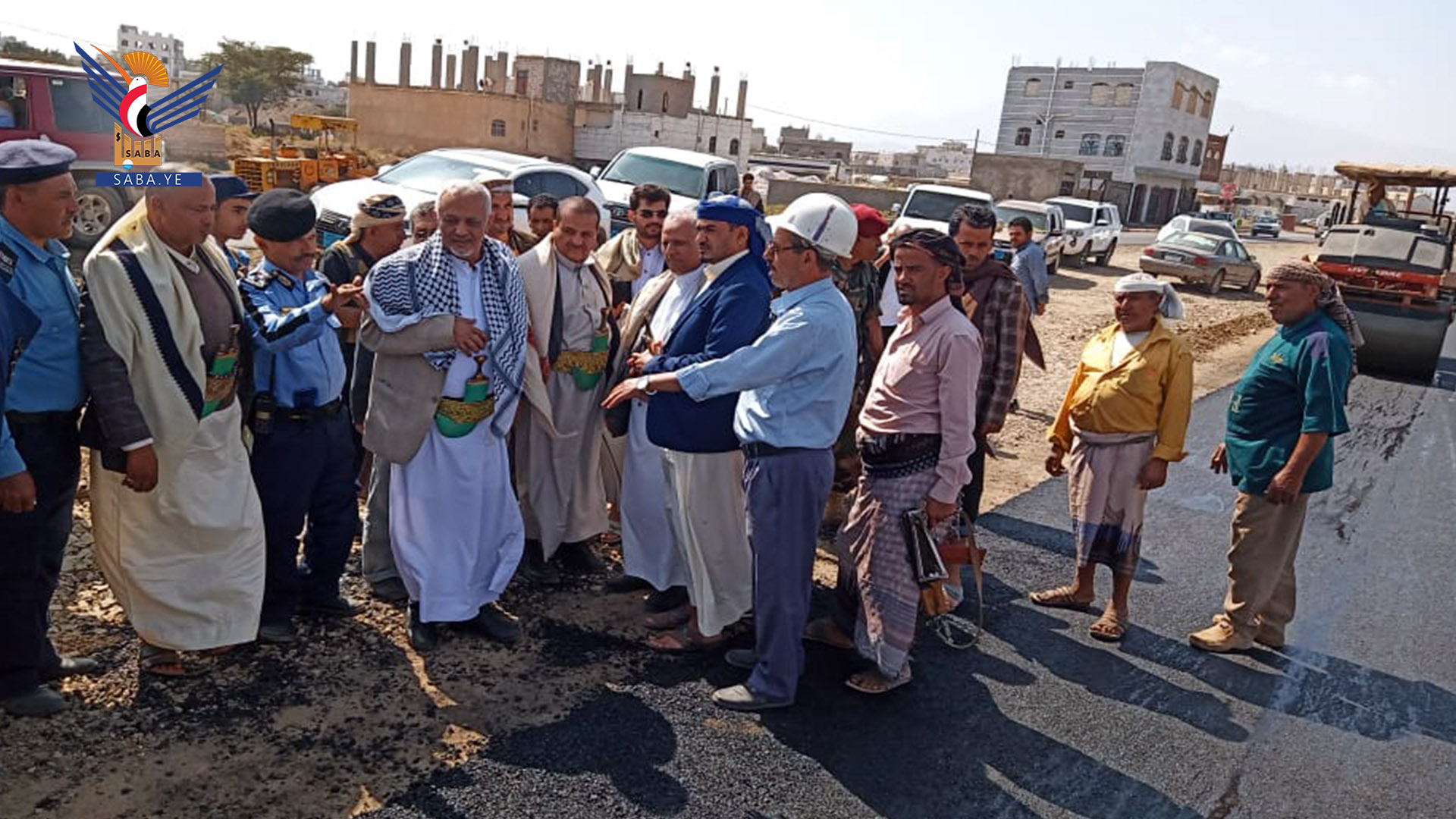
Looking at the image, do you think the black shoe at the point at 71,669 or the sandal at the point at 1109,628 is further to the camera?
the sandal at the point at 1109,628

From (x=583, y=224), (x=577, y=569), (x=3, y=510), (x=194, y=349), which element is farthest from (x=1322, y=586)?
(x=3, y=510)

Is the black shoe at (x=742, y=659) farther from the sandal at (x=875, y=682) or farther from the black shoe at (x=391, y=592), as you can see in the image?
the black shoe at (x=391, y=592)

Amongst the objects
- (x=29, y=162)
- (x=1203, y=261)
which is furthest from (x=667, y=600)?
(x=1203, y=261)

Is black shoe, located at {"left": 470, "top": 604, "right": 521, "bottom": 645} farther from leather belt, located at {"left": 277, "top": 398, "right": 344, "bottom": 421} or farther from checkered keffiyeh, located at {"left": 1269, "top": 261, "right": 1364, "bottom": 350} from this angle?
checkered keffiyeh, located at {"left": 1269, "top": 261, "right": 1364, "bottom": 350}

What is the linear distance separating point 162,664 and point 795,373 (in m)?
2.41

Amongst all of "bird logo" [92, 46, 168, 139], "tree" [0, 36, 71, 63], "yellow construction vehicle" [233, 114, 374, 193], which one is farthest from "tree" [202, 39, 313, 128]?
"bird logo" [92, 46, 168, 139]

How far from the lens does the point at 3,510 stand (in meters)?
3.18

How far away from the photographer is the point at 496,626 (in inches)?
163

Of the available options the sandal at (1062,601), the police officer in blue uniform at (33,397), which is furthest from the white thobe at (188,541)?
the sandal at (1062,601)

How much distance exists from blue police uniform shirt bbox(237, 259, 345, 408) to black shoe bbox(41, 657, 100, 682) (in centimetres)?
109

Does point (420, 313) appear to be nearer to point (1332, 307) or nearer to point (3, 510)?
point (3, 510)

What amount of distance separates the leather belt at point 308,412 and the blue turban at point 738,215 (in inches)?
63.1

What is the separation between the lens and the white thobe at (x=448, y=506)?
13.0 feet

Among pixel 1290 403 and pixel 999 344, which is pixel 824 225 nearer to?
pixel 999 344
